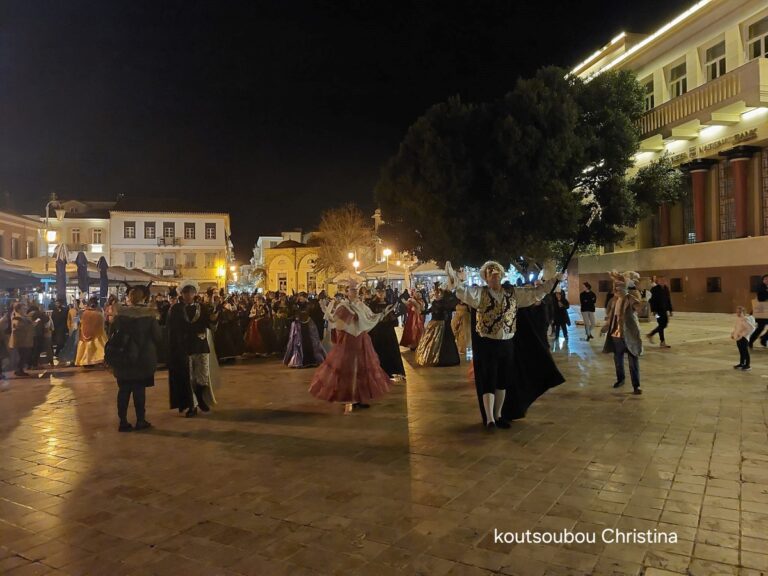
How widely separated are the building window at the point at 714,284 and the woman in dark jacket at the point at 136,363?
69.2 ft

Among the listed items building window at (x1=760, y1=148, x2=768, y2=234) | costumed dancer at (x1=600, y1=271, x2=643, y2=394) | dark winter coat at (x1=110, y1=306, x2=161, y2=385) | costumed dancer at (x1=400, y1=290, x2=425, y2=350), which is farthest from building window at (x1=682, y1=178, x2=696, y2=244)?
dark winter coat at (x1=110, y1=306, x2=161, y2=385)

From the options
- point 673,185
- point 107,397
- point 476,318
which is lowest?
point 107,397

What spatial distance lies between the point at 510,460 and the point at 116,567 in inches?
135

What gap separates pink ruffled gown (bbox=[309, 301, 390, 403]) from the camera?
7.97 metres

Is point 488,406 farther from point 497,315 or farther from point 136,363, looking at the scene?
point 136,363

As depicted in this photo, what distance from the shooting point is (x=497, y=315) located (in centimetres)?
653

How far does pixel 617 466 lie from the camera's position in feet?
16.7

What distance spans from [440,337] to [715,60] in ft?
61.2

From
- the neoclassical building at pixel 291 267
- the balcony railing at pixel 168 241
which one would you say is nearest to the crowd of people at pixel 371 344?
the balcony railing at pixel 168 241

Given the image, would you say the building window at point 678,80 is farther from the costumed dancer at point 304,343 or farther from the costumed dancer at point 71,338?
the costumed dancer at point 71,338

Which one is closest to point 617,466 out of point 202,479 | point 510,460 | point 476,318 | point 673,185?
point 510,460

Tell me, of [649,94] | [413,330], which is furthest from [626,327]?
[649,94]

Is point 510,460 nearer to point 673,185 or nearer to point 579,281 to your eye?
point 673,185

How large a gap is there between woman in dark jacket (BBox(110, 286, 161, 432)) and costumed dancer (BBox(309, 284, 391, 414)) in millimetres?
2266
